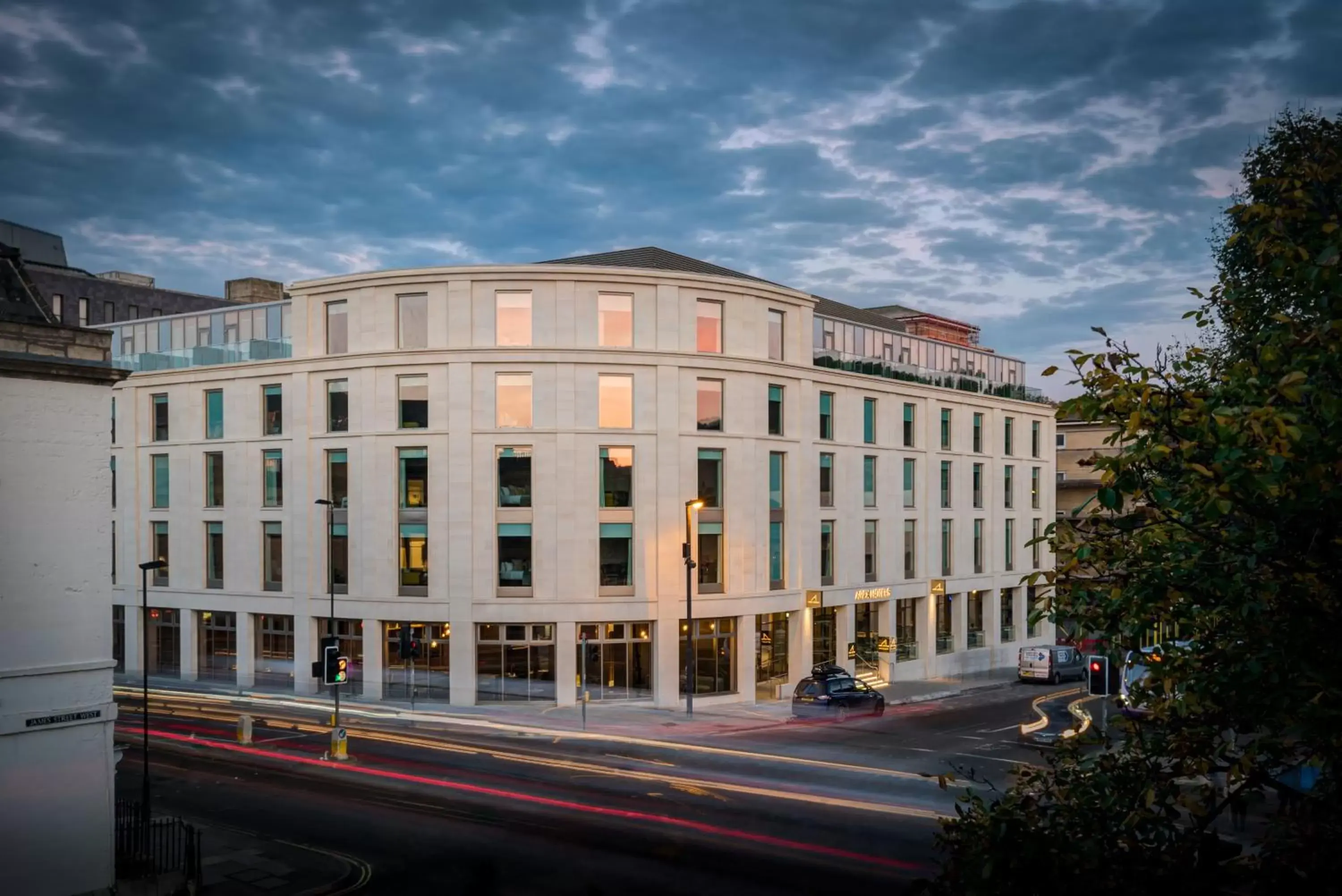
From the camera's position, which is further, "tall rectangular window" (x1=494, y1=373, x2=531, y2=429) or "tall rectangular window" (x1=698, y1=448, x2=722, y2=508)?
"tall rectangular window" (x1=698, y1=448, x2=722, y2=508)

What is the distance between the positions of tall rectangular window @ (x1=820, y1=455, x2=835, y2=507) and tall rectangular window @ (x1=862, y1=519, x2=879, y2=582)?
293cm

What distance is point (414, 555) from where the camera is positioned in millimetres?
46812

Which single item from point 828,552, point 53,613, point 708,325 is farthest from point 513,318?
point 53,613

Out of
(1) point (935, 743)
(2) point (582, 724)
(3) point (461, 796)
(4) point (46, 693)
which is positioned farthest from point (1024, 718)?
(4) point (46, 693)

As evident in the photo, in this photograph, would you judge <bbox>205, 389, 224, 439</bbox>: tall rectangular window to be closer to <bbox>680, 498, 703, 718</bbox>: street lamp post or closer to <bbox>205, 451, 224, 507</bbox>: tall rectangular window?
<bbox>205, 451, 224, 507</bbox>: tall rectangular window

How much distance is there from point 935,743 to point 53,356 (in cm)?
2957

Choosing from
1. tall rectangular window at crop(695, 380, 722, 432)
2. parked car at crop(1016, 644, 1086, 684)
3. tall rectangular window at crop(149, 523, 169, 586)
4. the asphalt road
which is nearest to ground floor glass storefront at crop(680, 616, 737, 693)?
the asphalt road

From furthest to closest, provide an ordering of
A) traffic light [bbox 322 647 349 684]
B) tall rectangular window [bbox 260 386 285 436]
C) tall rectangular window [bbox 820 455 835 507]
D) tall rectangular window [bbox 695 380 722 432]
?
1. tall rectangular window [bbox 820 455 835 507]
2. tall rectangular window [bbox 260 386 285 436]
3. tall rectangular window [bbox 695 380 722 432]
4. traffic light [bbox 322 647 349 684]

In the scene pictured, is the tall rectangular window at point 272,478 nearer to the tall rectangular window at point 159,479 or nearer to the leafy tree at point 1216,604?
the tall rectangular window at point 159,479

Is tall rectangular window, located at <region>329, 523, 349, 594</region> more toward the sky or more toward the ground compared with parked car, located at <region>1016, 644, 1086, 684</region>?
more toward the sky

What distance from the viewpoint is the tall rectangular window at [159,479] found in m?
54.8

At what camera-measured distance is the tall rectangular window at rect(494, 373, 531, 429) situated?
4612 cm

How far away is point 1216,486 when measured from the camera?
7.57m

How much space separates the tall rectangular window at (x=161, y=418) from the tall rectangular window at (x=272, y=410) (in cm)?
722
